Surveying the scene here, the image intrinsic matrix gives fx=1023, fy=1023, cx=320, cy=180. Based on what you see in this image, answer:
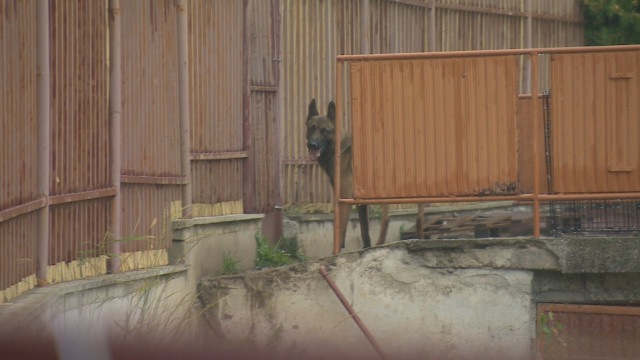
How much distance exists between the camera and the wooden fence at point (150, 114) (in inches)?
212

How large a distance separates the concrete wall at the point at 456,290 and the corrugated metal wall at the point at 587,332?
87 mm

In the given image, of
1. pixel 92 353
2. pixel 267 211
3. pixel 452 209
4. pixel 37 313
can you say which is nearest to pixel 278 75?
pixel 267 211

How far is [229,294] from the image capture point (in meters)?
8.01

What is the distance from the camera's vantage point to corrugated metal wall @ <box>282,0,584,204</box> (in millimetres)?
10898

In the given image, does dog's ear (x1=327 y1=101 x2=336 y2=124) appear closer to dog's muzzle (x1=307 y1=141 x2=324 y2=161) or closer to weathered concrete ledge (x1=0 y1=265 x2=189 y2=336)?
dog's muzzle (x1=307 y1=141 x2=324 y2=161)

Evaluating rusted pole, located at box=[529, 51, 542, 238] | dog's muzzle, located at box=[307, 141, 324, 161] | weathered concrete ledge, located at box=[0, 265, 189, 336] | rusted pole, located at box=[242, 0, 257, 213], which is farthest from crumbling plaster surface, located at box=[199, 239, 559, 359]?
dog's muzzle, located at box=[307, 141, 324, 161]

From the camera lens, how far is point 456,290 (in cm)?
764

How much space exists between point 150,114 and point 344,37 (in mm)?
4795

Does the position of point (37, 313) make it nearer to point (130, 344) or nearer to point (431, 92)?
point (130, 344)

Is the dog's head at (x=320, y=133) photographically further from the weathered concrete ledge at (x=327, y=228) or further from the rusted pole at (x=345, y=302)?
the rusted pole at (x=345, y=302)

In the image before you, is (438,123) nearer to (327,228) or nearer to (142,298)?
(142,298)

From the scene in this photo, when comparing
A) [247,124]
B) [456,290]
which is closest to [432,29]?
[247,124]

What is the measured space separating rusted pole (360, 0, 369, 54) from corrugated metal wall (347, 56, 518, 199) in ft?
14.8

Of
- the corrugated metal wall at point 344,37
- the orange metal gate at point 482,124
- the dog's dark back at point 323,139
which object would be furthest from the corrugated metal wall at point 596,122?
the corrugated metal wall at point 344,37
